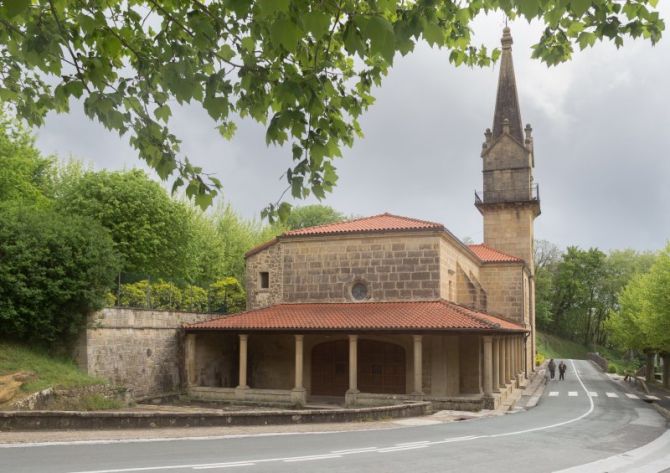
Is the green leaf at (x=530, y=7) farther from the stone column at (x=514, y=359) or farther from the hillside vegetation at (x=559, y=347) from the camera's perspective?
the hillside vegetation at (x=559, y=347)

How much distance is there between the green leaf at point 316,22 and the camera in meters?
3.50

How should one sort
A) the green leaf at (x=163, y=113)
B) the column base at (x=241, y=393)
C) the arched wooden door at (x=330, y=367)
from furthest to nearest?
the arched wooden door at (x=330, y=367) → the column base at (x=241, y=393) → the green leaf at (x=163, y=113)

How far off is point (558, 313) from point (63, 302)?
6759 centimetres

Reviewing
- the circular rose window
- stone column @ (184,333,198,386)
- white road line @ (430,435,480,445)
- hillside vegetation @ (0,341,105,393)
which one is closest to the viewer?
white road line @ (430,435,480,445)

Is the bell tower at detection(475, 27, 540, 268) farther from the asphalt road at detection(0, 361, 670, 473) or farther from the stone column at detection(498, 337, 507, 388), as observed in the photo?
the asphalt road at detection(0, 361, 670, 473)

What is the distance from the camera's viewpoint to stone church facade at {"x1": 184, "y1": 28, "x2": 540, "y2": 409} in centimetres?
2220

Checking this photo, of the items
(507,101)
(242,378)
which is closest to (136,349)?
(242,378)

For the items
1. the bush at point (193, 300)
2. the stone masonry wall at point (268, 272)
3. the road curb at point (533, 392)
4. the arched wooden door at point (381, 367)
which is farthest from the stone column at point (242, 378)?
the road curb at point (533, 392)

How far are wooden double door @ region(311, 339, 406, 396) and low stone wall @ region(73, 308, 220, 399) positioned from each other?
5.65m

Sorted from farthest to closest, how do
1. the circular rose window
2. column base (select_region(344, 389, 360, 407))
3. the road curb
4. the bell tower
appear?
the bell tower < the circular rose window < the road curb < column base (select_region(344, 389, 360, 407))

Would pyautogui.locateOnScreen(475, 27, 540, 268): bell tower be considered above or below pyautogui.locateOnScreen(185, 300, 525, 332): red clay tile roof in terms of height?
above

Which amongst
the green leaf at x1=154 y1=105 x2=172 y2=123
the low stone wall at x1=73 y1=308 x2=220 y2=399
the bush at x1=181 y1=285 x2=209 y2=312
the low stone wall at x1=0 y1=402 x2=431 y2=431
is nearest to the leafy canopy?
the green leaf at x1=154 y1=105 x2=172 y2=123

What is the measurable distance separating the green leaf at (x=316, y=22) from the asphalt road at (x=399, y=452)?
7684mm

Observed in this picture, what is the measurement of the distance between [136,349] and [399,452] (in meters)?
13.7
